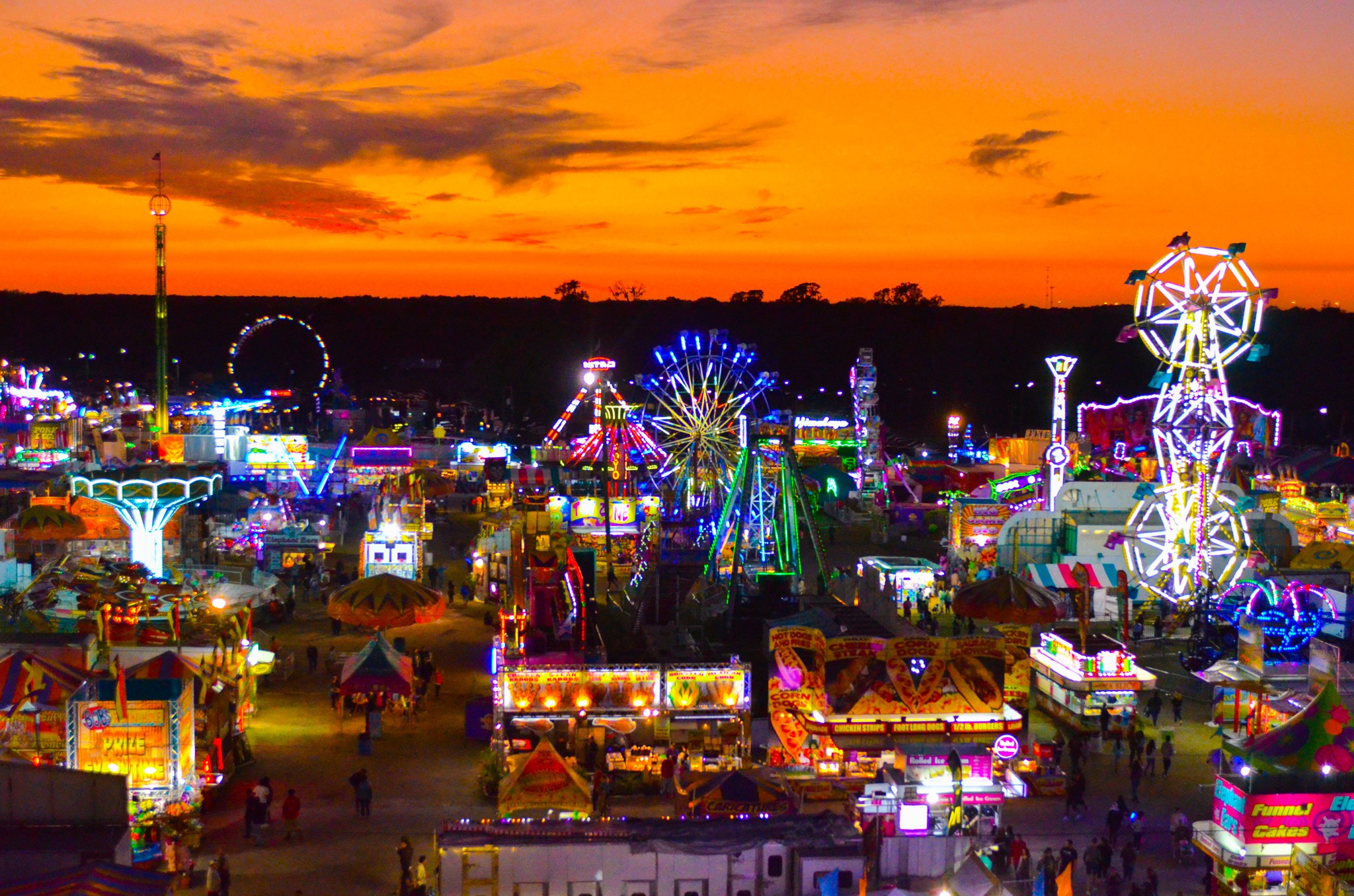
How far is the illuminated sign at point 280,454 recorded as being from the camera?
168 ft

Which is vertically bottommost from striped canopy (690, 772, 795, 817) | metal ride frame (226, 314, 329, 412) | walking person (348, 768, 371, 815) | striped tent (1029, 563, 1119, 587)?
walking person (348, 768, 371, 815)

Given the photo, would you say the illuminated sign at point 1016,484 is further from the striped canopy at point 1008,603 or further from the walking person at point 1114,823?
the walking person at point 1114,823

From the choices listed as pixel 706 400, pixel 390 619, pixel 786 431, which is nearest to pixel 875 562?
pixel 786 431

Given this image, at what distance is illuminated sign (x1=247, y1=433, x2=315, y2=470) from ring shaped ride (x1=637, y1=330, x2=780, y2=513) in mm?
16306

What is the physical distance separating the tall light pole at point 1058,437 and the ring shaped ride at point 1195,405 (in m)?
7.36

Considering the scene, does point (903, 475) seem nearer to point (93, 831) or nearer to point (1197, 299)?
point (1197, 299)

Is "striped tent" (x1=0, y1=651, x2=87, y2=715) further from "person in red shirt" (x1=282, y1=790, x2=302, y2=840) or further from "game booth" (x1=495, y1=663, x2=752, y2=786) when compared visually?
"game booth" (x1=495, y1=663, x2=752, y2=786)

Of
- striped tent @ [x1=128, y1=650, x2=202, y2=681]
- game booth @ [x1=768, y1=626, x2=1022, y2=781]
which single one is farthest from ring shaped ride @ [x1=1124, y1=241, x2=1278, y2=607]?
striped tent @ [x1=128, y1=650, x2=202, y2=681]

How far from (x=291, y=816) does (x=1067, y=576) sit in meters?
19.7


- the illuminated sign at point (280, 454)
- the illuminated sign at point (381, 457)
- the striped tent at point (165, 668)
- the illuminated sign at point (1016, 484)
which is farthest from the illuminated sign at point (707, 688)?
the illuminated sign at point (280, 454)

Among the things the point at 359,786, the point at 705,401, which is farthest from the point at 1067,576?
the point at 359,786

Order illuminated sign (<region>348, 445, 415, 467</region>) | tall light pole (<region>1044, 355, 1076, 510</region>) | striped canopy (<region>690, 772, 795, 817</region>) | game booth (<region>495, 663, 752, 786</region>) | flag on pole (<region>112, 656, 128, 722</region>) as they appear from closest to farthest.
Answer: striped canopy (<region>690, 772, 795, 817</region>)
flag on pole (<region>112, 656, 128, 722</region>)
game booth (<region>495, 663, 752, 786</region>)
tall light pole (<region>1044, 355, 1076, 510</region>)
illuminated sign (<region>348, 445, 415, 467</region>)

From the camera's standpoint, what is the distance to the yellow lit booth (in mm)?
16531

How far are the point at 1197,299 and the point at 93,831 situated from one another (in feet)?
78.9
